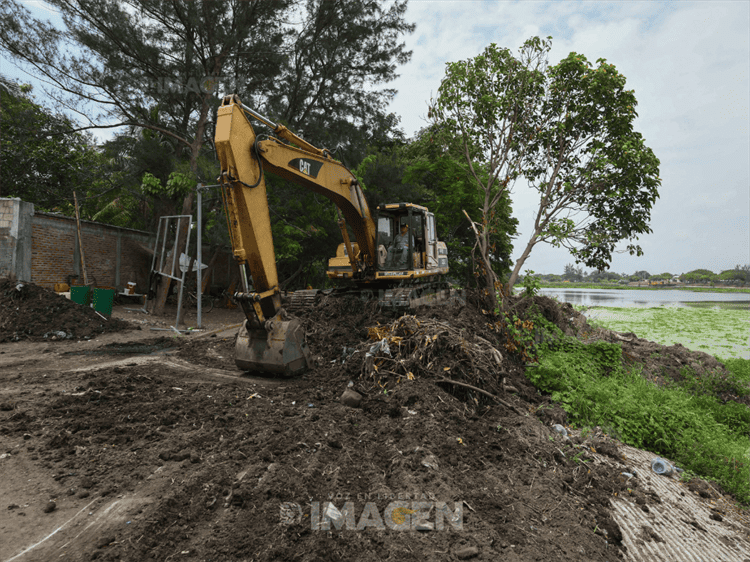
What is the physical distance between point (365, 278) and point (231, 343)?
9.99 ft

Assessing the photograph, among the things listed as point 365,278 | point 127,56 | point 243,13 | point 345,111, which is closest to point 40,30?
point 127,56

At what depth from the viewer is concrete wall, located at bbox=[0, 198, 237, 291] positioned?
1038cm

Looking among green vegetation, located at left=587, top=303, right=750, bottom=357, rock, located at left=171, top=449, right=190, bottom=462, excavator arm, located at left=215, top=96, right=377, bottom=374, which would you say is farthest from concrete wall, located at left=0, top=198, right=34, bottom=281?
green vegetation, located at left=587, top=303, right=750, bottom=357

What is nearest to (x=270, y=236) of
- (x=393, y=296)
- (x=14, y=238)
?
(x=393, y=296)

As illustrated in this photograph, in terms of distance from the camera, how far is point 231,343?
8.42 m

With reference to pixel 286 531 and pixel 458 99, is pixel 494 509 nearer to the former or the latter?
pixel 286 531

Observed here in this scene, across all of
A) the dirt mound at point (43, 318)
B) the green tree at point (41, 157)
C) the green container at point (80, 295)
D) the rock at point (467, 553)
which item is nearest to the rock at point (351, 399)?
the rock at point (467, 553)

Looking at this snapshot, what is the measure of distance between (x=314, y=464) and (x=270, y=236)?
132 inches

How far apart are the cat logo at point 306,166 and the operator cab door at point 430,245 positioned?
3.15 metres

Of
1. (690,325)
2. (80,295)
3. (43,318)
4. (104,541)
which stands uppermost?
(80,295)

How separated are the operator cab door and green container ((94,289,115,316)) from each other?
7.91 metres

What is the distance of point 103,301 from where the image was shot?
10.3 metres

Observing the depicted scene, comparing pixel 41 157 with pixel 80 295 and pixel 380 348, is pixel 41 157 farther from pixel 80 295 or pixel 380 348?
pixel 380 348

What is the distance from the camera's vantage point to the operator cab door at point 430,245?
29.5ft
